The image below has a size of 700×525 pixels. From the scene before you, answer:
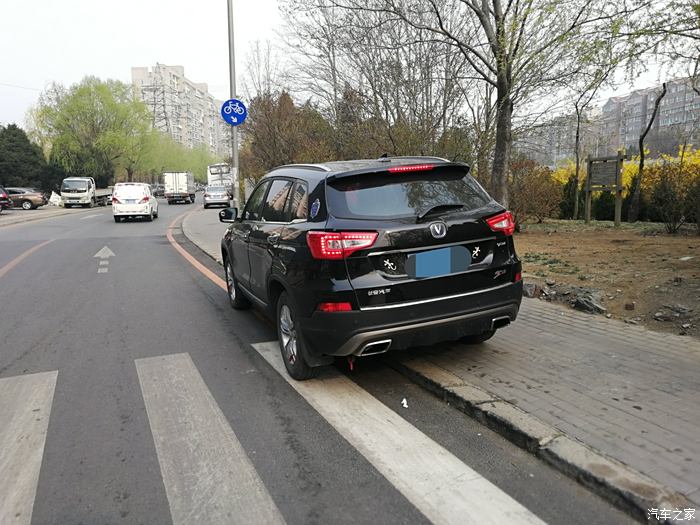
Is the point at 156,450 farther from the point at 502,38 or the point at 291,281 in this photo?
the point at 502,38

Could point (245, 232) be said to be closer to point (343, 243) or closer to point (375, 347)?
point (343, 243)

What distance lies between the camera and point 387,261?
3.67 meters

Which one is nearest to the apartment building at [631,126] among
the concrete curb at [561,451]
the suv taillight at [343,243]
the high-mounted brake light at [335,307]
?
the concrete curb at [561,451]

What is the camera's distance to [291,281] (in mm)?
4016

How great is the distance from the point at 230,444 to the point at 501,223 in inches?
102

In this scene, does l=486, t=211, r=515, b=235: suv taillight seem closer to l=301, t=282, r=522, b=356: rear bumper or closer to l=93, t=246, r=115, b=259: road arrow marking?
l=301, t=282, r=522, b=356: rear bumper

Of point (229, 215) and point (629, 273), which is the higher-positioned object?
point (229, 215)

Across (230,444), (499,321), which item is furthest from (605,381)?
(230,444)

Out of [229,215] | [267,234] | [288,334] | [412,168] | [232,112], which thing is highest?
[232,112]

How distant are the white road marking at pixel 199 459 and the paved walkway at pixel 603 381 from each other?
1754 mm

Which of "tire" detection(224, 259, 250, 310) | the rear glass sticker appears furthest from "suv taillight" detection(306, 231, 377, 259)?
"tire" detection(224, 259, 250, 310)

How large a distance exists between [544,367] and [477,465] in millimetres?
1546

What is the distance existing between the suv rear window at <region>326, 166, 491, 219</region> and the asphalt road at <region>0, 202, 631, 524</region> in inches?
56.6

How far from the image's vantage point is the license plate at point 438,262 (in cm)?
373
